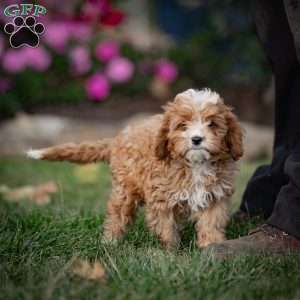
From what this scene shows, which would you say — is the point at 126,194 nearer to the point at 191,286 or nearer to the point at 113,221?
the point at 113,221

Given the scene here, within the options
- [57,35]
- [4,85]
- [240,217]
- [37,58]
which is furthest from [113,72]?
[240,217]

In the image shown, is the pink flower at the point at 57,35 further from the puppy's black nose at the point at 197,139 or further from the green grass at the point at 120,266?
the puppy's black nose at the point at 197,139

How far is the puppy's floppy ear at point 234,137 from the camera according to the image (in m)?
4.62

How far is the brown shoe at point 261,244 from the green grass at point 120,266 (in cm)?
18

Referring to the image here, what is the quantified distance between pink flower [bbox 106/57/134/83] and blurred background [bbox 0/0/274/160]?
1 cm

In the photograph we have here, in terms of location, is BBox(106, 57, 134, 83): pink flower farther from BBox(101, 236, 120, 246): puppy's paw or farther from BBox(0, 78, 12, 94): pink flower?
BBox(101, 236, 120, 246): puppy's paw

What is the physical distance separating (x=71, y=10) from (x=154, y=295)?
898 cm

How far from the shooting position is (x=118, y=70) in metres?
11.7

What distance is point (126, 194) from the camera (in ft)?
16.5

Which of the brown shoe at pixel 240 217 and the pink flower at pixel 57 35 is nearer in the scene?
the brown shoe at pixel 240 217

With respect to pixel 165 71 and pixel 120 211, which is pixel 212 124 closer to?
pixel 120 211

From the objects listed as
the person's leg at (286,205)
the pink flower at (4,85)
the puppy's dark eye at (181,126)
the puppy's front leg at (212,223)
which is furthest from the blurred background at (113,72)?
the puppy's dark eye at (181,126)

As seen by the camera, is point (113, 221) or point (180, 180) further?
point (113, 221)

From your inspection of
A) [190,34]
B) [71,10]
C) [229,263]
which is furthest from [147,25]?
[229,263]
